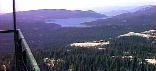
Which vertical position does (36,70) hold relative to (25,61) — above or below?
above

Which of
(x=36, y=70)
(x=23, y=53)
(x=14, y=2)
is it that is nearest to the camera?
(x=36, y=70)

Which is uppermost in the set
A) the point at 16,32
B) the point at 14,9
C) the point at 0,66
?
the point at 14,9

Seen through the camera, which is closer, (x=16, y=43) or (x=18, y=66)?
(x=18, y=66)

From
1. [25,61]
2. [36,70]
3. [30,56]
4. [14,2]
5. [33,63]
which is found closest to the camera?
[36,70]

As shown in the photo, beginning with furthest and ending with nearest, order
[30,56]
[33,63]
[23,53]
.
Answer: [23,53] → [30,56] → [33,63]

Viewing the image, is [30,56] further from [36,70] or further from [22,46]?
[22,46]

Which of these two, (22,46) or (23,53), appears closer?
(23,53)

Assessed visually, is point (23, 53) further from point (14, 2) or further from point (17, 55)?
point (14, 2)

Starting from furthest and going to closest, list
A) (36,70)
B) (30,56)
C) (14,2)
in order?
(14,2) → (30,56) → (36,70)

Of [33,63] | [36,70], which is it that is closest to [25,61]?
[33,63]

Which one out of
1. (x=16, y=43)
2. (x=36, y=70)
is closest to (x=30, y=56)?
(x=36, y=70)
